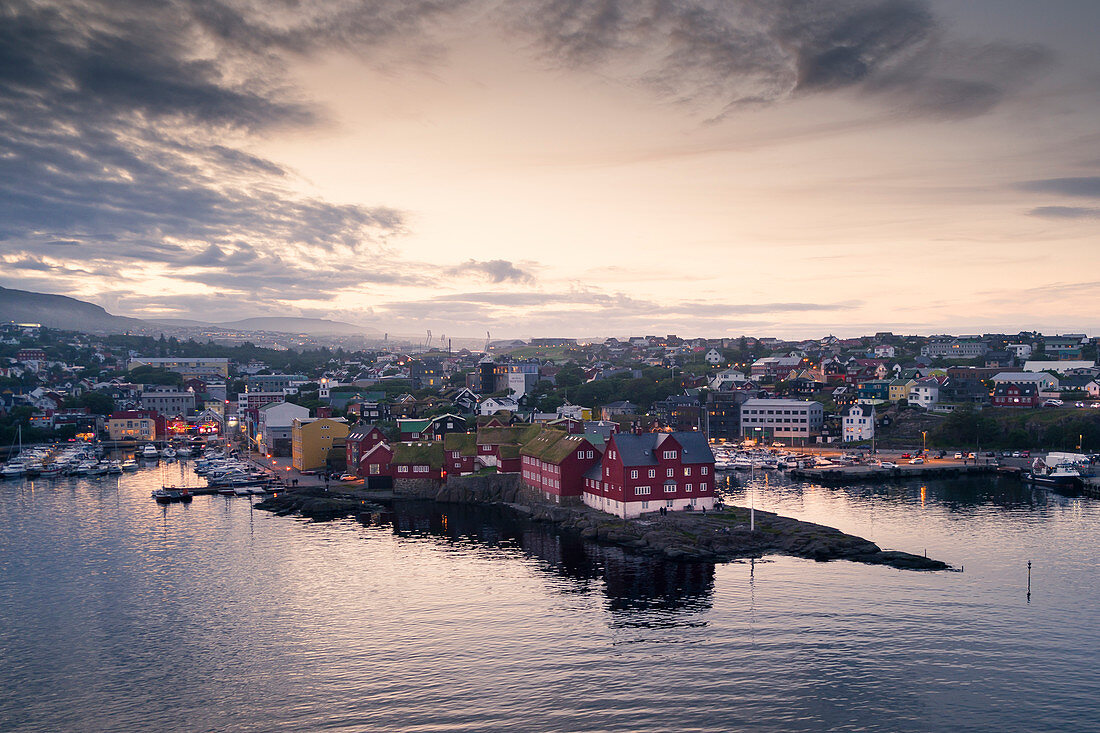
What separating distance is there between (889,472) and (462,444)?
39.5m

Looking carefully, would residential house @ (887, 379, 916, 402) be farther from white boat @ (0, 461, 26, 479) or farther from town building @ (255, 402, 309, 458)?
white boat @ (0, 461, 26, 479)

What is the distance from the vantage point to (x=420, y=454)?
63094 millimetres

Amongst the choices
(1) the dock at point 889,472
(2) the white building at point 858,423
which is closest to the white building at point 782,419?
(2) the white building at point 858,423

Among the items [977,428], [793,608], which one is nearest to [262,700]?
[793,608]

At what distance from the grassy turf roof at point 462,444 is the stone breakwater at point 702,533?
7.97 m

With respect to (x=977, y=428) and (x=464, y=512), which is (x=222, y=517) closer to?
(x=464, y=512)

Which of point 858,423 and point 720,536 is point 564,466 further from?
point 858,423

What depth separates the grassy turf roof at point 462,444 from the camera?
63531mm

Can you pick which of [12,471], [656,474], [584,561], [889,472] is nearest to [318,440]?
[12,471]

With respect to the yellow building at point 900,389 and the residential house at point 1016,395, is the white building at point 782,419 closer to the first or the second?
the yellow building at point 900,389

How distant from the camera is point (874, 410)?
9538 cm

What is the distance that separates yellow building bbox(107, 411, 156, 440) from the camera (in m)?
103

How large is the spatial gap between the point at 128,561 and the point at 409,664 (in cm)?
2350

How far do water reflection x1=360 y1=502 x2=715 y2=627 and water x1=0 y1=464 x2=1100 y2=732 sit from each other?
0.19 m
